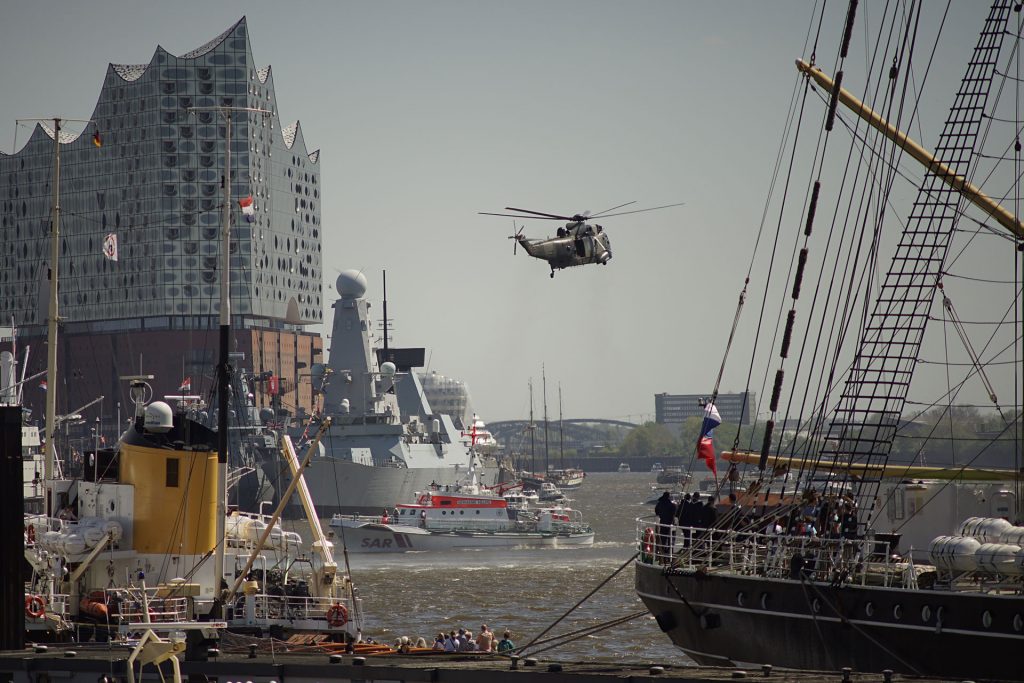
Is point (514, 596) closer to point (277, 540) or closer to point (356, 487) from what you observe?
point (277, 540)

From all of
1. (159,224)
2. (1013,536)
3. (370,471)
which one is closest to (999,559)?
(1013,536)

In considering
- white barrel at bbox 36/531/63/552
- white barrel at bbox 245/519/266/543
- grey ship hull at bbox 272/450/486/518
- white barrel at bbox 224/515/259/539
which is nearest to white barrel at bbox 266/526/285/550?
white barrel at bbox 245/519/266/543

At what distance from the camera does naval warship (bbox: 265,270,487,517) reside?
103 metres

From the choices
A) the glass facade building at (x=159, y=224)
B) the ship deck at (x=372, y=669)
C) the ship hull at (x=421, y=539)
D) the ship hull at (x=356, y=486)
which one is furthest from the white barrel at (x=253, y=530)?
the glass facade building at (x=159, y=224)

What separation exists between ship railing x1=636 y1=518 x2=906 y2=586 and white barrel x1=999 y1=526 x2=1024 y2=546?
162cm

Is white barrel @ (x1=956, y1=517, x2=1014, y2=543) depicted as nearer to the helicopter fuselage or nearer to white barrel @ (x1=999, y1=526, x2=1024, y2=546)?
white barrel @ (x1=999, y1=526, x2=1024, y2=546)

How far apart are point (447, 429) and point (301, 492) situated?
284 ft

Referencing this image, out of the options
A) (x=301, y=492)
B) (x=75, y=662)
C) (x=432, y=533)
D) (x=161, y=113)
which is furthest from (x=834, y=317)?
(x=161, y=113)

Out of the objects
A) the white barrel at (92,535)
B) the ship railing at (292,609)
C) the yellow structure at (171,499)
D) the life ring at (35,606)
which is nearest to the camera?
the life ring at (35,606)

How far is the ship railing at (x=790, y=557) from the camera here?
2219 cm

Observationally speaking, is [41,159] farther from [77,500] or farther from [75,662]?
[75,662]

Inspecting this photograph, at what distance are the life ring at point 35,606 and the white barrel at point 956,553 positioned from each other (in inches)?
667

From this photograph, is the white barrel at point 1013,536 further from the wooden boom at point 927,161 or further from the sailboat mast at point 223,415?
the sailboat mast at point 223,415

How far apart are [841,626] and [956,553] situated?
2287 millimetres
